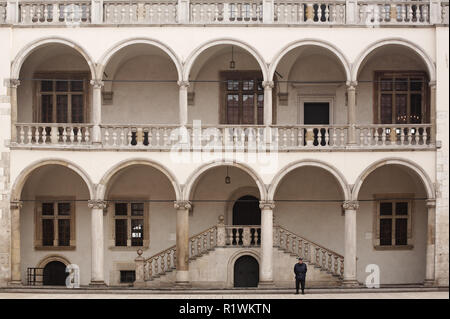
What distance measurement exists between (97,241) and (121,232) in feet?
8.23

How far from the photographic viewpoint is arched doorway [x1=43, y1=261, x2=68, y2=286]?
28297mm

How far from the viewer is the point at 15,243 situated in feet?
85.1

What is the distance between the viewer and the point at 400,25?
2597cm

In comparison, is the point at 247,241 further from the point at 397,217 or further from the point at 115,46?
the point at 115,46

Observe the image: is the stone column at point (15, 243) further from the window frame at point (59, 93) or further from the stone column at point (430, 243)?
the stone column at point (430, 243)

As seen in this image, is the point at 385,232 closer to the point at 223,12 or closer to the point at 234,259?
the point at 234,259

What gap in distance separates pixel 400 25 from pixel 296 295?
8.90 meters

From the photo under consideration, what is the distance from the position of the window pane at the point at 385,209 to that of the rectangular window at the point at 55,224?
10390 millimetres

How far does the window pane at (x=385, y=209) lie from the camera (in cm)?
2828

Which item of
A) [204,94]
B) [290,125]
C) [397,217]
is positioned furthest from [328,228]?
[204,94]

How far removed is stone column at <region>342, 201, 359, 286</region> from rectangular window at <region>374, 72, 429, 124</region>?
3.72 m

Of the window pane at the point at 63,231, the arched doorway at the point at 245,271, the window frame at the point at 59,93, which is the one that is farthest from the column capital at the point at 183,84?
the window pane at the point at 63,231

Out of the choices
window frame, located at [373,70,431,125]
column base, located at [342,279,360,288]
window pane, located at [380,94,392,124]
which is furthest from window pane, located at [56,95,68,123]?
column base, located at [342,279,360,288]

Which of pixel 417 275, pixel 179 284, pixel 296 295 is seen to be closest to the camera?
pixel 296 295
